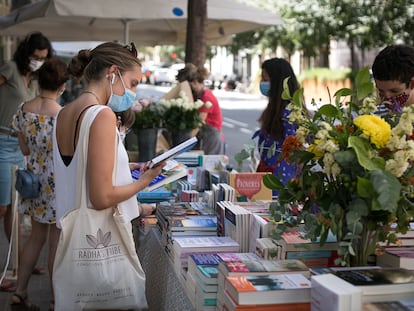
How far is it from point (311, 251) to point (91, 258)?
0.91 meters

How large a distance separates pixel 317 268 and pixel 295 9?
89.0ft

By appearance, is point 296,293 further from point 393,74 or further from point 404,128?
point 393,74

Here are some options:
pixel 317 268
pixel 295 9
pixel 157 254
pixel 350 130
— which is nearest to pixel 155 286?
pixel 157 254

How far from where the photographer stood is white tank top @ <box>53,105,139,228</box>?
2.78m

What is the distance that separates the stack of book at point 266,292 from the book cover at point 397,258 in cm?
37

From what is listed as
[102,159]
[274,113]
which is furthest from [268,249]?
[274,113]

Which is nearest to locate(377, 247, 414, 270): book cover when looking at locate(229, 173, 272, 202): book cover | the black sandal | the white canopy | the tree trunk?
locate(229, 173, 272, 202): book cover

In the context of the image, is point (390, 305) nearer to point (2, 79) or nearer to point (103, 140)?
point (103, 140)

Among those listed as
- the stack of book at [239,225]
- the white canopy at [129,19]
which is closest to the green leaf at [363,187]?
the stack of book at [239,225]

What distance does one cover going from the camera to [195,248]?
270 centimetres

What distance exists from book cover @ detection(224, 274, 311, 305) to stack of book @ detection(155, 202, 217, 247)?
0.96 metres

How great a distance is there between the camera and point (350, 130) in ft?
7.28

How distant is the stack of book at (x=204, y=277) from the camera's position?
7.42 ft

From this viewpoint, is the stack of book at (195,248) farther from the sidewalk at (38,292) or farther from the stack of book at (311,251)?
the sidewalk at (38,292)
